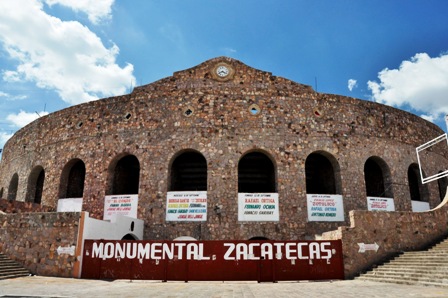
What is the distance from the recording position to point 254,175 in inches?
762

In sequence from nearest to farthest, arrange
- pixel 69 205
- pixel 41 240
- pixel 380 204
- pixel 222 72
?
pixel 41 240, pixel 380 204, pixel 69 205, pixel 222 72

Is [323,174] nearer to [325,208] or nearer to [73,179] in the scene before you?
[325,208]

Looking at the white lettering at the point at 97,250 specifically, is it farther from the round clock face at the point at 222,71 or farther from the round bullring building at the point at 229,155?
the round clock face at the point at 222,71

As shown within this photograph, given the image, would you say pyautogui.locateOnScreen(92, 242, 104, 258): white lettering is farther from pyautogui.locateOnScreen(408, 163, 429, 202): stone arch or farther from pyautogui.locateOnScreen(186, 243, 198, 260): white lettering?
pyautogui.locateOnScreen(408, 163, 429, 202): stone arch

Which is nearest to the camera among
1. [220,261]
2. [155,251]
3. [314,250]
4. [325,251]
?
[220,261]

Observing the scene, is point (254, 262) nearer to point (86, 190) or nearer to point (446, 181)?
point (86, 190)

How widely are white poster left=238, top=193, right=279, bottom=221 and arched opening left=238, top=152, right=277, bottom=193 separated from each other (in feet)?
10.4

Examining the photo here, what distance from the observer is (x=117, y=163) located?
61.1 feet

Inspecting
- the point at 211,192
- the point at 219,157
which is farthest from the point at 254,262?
the point at 219,157

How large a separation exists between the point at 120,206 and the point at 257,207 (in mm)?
6684

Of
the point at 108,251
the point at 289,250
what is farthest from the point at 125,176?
the point at 289,250

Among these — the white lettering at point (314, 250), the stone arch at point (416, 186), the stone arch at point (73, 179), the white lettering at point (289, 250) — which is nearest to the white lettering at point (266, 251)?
the white lettering at point (289, 250)

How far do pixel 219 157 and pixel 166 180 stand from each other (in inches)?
110

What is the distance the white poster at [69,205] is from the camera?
17484 millimetres
